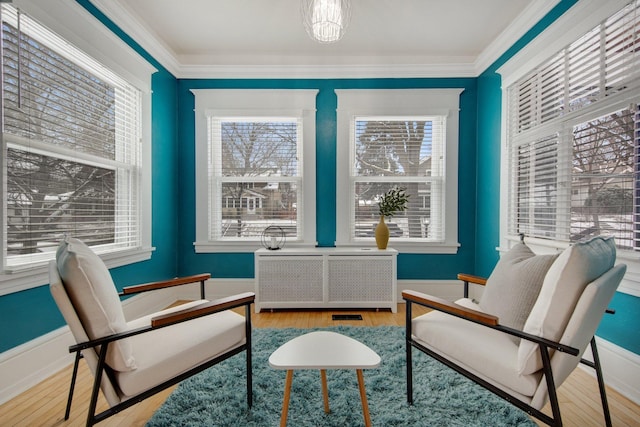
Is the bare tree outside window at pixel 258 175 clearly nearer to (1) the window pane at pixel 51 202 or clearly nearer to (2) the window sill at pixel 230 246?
(2) the window sill at pixel 230 246

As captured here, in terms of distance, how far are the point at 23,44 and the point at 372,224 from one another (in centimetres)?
321

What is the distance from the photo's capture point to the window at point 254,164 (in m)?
3.41

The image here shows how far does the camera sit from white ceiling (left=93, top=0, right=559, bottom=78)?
2.54 m

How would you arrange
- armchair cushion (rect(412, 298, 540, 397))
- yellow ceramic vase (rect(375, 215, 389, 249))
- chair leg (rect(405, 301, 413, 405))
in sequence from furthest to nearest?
yellow ceramic vase (rect(375, 215, 389, 249)) < chair leg (rect(405, 301, 413, 405)) < armchair cushion (rect(412, 298, 540, 397))

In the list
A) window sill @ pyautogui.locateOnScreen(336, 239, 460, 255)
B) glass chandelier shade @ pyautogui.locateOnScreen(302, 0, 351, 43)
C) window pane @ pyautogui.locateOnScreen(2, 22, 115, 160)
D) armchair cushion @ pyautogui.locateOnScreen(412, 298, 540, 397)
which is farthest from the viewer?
window sill @ pyautogui.locateOnScreen(336, 239, 460, 255)

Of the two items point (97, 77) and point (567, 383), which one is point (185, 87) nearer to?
point (97, 77)

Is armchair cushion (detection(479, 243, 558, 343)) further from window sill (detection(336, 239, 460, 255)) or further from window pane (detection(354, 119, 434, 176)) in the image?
window pane (detection(354, 119, 434, 176))

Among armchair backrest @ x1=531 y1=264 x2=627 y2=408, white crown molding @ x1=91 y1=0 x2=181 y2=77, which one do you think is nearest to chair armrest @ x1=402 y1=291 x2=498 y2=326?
armchair backrest @ x1=531 y1=264 x2=627 y2=408

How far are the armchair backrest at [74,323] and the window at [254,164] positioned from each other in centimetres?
232

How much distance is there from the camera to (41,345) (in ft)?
6.18

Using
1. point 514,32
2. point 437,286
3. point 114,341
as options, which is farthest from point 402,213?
point 114,341

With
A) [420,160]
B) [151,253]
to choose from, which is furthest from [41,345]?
[420,160]

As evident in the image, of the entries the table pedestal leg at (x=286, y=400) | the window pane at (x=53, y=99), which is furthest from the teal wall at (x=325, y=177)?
the table pedestal leg at (x=286, y=400)

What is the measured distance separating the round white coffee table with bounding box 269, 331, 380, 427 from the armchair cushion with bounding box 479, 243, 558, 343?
702 mm
